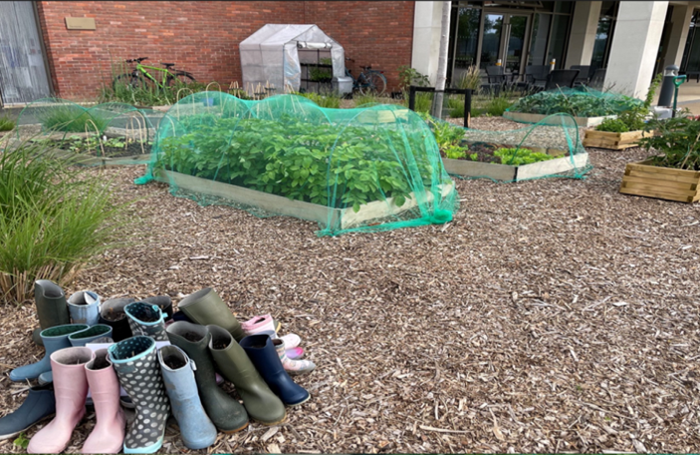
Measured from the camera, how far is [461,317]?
278 cm

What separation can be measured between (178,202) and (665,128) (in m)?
5.14

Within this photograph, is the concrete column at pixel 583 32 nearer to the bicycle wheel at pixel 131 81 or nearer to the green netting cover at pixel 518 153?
the green netting cover at pixel 518 153

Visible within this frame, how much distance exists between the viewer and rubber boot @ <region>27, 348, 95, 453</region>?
177cm

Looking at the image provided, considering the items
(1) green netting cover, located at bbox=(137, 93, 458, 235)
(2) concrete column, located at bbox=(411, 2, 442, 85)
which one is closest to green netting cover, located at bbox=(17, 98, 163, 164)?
(1) green netting cover, located at bbox=(137, 93, 458, 235)

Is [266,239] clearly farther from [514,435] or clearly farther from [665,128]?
[665,128]

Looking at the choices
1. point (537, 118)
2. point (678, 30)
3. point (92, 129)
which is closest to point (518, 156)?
point (537, 118)

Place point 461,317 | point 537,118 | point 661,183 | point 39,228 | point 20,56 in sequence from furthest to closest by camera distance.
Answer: point 20,56
point 537,118
point 661,183
point 39,228
point 461,317

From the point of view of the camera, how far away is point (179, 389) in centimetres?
180

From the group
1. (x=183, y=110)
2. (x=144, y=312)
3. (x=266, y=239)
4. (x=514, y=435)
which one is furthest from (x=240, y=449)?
(x=183, y=110)

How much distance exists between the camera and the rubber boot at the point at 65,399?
1.77 m

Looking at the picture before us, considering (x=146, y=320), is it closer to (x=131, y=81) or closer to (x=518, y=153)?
(x=518, y=153)

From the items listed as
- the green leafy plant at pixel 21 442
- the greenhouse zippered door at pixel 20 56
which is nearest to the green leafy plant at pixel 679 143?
the green leafy plant at pixel 21 442

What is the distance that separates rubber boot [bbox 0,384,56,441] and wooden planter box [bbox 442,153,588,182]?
493 cm

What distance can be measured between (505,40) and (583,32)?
3.13 metres
